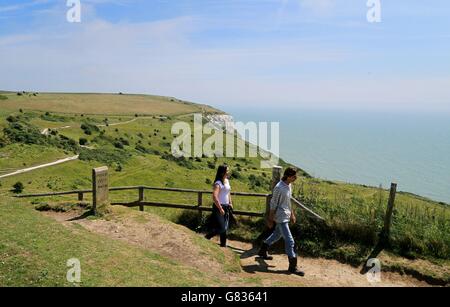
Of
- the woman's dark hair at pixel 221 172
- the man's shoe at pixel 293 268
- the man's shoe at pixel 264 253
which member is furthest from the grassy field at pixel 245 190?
the woman's dark hair at pixel 221 172

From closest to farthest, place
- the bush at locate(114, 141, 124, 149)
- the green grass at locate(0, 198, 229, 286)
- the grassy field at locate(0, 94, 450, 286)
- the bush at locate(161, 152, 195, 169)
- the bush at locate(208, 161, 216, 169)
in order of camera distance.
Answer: the green grass at locate(0, 198, 229, 286)
the grassy field at locate(0, 94, 450, 286)
the bush at locate(161, 152, 195, 169)
the bush at locate(114, 141, 124, 149)
the bush at locate(208, 161, 216, 169)

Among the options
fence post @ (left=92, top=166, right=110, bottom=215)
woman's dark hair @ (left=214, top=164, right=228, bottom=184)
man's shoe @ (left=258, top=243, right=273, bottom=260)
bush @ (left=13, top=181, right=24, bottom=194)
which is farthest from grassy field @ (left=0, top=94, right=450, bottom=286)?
woman's dark hair @ (left=214, top=164, right=228, bottom=184)

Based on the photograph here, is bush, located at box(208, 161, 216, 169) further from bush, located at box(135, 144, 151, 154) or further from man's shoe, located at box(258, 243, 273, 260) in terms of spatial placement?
man's shoe, located at box(258, 243, 273, 260)

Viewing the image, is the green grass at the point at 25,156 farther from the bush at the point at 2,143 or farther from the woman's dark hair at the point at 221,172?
the woman's dark hair at the point at 221,172

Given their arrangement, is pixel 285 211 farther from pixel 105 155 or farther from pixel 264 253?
pixel 105 155

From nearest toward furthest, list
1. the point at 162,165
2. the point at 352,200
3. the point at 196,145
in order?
the point at 352,200 < the point at 162,165 < the point at 196,145

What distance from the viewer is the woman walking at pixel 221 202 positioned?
9945mm

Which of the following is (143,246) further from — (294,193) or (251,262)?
(294,193)

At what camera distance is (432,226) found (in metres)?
10.7

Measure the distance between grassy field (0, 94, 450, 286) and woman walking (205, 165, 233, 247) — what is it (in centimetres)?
163

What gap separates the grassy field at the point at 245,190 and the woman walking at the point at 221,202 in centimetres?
163

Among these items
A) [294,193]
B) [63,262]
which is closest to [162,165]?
[294,193]

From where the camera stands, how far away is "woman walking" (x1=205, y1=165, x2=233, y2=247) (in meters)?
9.95
